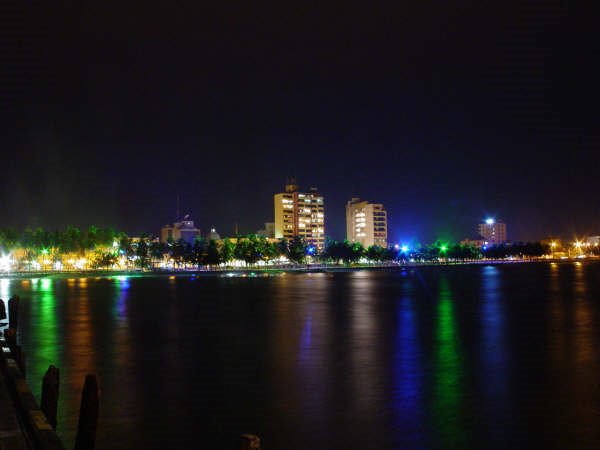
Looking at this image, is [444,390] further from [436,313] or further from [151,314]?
[151,314]

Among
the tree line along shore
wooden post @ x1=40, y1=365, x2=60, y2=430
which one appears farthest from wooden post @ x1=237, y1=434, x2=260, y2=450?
the tree line along shore

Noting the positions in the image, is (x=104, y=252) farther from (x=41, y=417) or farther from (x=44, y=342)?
(x=41, y=417)

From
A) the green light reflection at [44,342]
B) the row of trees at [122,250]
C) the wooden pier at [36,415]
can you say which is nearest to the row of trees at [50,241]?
the row of trees at [122,250]

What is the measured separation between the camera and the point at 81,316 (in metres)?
39.4

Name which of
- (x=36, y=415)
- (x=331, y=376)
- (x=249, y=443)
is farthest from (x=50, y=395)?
(x=331, y=376)

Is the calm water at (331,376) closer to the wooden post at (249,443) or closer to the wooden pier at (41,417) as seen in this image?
the wooden pier at (41,417)

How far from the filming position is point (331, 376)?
19859 mm

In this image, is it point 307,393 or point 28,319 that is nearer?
point 307,393

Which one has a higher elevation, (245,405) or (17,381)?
(17,381)

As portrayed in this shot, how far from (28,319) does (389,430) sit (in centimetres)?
3025

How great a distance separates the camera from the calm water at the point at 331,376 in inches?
545

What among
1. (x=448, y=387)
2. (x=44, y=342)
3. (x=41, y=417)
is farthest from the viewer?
(x=44, y=342)

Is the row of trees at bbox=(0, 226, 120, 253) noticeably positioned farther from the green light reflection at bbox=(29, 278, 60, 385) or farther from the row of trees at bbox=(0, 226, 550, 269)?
the green light reflection at bbox=(29, 278, 60, 385)

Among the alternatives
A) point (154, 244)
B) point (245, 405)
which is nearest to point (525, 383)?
point (245, 405)
